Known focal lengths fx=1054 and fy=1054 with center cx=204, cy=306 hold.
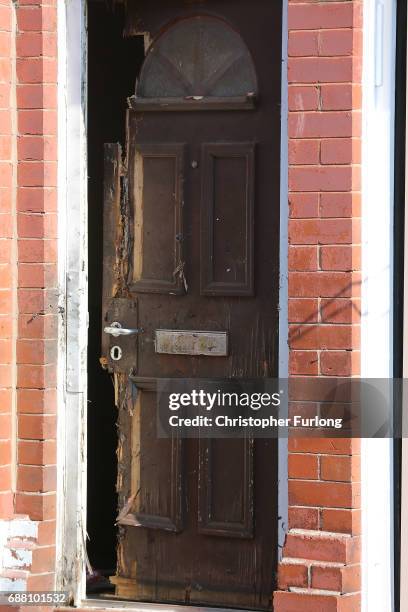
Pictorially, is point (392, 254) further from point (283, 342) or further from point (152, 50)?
point (152, 50)

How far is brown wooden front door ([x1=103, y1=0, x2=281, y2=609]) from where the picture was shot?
455 centimetres

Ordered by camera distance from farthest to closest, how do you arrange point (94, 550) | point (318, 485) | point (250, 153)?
point (94, 550), point (250, 153), point (318, 485)

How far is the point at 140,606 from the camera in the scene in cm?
457

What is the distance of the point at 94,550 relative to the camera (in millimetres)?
4949

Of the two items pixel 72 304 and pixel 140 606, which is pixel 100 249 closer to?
pixel 72 304

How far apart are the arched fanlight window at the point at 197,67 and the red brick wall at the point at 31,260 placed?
1.51 ft

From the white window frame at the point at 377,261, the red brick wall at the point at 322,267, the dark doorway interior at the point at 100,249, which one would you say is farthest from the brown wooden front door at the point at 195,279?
the white window frame at the point at 377,261

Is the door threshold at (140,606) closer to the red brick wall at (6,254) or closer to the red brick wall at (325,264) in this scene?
the red brick wall at (325,264)

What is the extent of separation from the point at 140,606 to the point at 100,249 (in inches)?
63.8

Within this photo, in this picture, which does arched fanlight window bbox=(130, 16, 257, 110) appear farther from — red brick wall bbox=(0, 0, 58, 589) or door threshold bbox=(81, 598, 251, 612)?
door threshold bbox=(81, 598, 251, 612)

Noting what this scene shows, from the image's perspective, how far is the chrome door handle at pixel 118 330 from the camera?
185 inches

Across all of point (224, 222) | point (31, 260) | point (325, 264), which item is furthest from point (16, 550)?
point (325, 264)

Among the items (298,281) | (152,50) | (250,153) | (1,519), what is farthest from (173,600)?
(152,50)

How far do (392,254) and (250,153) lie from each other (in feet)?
2.46
